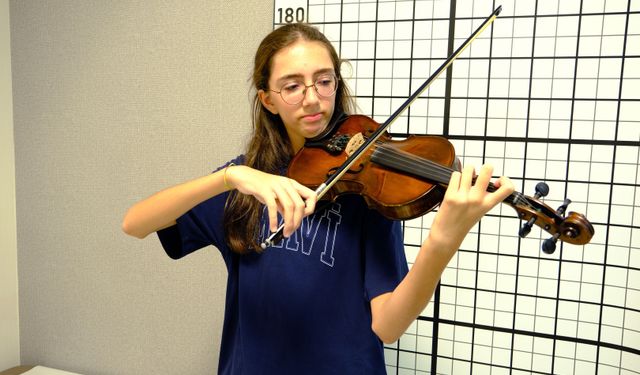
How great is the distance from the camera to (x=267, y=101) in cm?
120

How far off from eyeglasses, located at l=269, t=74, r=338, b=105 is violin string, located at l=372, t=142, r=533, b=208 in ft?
0.59

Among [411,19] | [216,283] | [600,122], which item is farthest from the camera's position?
[216,283]

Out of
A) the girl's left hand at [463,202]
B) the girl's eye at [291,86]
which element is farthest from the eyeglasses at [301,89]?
the girl's left hand at [463,202]

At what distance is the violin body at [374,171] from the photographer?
0.95 m

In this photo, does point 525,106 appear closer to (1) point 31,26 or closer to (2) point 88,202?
(2) point 88,202

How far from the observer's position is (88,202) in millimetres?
2092

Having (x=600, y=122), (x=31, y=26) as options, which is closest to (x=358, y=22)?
(x=600, y=122)

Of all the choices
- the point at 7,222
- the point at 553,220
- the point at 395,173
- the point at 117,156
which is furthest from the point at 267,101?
the point at 7,222

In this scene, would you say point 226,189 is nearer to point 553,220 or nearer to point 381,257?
point 381,257

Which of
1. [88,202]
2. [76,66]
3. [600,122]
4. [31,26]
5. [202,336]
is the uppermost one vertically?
[31,26]

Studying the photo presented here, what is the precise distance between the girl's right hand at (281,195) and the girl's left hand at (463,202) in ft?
0.73

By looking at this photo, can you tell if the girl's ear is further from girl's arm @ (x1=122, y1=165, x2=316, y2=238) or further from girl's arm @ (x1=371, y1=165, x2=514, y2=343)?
girl's arm @ (x1=371, y1=165, x2=514, y2=343)

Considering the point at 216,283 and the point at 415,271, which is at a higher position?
the point at 415,271

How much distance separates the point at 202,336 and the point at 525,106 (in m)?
1.44
